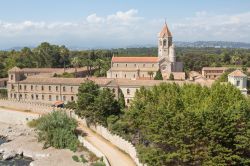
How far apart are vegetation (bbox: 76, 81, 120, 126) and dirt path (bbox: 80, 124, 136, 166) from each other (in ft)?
5.52

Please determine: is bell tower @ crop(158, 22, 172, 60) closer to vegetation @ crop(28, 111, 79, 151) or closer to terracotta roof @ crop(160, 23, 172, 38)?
terracotta roof @ crop(160, 23, 172, 38)

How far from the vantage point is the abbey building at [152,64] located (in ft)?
259

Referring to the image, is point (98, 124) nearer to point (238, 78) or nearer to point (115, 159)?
point (115, 159)

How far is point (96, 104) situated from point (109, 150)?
7.96 metres

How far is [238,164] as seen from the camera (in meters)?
25.9

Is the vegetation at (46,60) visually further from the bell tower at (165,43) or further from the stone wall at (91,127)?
the stone wall at (91,127)

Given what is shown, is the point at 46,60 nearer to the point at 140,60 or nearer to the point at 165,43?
the point at 140,60

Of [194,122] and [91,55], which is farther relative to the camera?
[91,55]

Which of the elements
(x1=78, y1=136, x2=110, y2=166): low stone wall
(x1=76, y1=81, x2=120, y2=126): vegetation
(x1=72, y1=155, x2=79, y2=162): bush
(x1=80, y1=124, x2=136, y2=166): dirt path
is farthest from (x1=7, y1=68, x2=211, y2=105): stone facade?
(x1=72, y1=155, x2=79, y2=162): bush

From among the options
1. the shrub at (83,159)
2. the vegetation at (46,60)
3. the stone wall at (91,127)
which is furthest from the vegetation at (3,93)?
the shrub at (83,159)

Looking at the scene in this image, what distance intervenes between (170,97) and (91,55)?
267 feet

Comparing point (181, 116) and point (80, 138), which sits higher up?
point (181, 116)

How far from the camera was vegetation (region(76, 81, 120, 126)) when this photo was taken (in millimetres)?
41469

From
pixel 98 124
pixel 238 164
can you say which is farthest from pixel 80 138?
pixel 238 164
